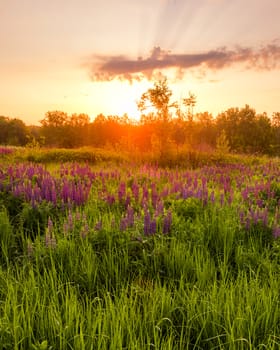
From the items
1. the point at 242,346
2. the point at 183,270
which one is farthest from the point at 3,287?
the point at 242,346

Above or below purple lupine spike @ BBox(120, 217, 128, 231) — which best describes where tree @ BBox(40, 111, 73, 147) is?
above

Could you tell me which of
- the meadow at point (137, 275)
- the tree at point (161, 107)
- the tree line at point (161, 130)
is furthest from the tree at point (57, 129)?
the meadow at point (137, 275)

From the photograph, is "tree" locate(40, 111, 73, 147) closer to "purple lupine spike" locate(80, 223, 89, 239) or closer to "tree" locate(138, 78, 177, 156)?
→ "tree" locate(138, 78, 177, 156)

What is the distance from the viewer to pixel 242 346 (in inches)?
87.8

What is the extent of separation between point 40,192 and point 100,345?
13.4ft

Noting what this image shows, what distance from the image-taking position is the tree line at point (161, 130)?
2062 centimetres

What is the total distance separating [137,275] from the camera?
3.65 metres

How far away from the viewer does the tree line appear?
20.6 metres

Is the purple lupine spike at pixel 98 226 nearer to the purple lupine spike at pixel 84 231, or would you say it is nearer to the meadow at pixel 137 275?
the meadow at pixel 137 275

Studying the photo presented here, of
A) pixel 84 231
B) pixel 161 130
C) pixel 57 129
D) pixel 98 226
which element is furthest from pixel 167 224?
pixel 57 129

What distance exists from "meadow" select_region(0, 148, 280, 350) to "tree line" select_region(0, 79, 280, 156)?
1362 cm

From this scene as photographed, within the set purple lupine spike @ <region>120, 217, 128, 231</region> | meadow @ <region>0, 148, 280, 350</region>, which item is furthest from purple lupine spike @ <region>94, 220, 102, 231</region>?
purple lupine spike @ <region>120, 217, 128, 231</region>

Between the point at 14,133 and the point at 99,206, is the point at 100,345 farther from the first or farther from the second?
the point at 14,133

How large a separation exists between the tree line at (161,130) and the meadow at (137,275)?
13617 millimetres
